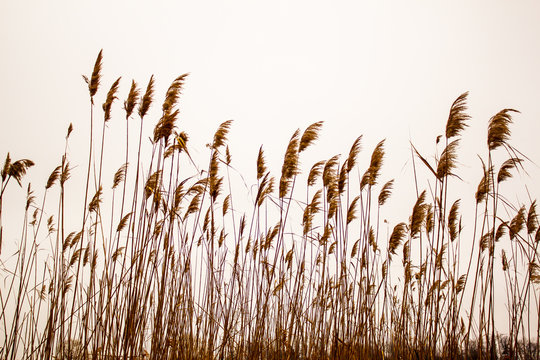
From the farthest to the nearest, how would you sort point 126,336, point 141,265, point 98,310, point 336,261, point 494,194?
point 336,261 < point 494,194 < point 98,310 < point 141,265 < point 126,336

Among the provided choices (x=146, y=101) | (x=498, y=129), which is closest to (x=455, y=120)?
(x=498, y=129)

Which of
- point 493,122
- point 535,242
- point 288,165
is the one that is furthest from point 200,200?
point 535,242

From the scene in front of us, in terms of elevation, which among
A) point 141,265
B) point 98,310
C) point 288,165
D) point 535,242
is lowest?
point 98,310

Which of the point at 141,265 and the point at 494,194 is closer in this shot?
the point at 141,265

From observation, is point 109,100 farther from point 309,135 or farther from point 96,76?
point 309,135

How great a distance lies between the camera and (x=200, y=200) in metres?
4.18

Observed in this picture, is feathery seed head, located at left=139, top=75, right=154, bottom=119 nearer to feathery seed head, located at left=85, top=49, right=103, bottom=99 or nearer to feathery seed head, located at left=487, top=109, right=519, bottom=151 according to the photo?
feathery seed head, located at left=85, top=49, right=103, bottom=99

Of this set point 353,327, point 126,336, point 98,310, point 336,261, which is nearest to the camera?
point 126,336

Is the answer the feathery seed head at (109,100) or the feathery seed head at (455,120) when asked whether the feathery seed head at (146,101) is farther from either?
the feathery seed head at (455,120)

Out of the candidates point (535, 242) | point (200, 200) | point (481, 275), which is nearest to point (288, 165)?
point (200, 200)

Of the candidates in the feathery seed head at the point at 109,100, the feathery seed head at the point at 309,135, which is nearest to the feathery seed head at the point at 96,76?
the feathery seed head at the point at 109,100

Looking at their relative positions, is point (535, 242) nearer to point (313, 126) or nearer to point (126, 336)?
point (313, 126)

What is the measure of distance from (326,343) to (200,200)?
1.86 metres

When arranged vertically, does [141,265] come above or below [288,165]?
below
